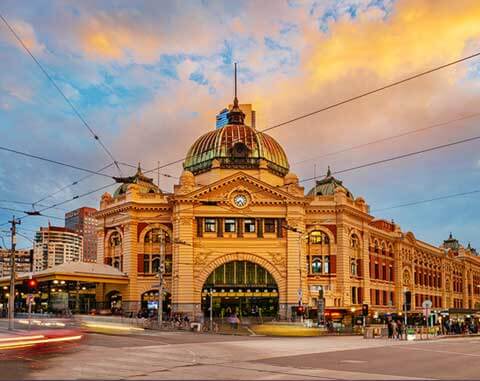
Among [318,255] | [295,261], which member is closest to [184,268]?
[295,261]

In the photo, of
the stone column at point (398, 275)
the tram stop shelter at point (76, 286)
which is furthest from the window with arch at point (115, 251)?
the stone column at point (398, 275)

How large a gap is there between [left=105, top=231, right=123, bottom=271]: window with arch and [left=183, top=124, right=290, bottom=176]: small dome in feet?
43.9

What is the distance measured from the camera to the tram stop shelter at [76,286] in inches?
2837

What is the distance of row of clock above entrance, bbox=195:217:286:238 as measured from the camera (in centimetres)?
7571

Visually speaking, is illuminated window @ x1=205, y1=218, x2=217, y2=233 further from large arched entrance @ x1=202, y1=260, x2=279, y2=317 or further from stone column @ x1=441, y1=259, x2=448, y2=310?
stone column @ x1=441, y1=259, x2=448, y2=310

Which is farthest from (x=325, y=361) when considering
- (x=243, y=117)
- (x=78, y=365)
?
(x=243, y=117)

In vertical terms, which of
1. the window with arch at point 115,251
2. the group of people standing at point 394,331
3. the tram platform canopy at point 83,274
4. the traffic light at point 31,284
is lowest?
the group of people standing at point 394,331

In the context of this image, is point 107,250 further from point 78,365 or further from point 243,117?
point 78,365

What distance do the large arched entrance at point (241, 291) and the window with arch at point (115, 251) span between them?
12394mm

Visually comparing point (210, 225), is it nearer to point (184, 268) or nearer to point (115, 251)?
point (184, 268)

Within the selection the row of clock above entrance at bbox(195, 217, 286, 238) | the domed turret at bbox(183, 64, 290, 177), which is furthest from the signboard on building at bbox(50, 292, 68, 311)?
the domed turret at bbox(183, 64, 290, 177)

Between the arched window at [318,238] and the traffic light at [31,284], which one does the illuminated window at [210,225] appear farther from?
the traffic light at [31,284]

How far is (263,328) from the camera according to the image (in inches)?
2228

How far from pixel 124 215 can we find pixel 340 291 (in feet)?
90.4
